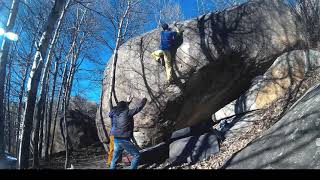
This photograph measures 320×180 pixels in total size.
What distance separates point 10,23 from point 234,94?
320 inches

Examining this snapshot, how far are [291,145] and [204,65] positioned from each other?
6.22 metres

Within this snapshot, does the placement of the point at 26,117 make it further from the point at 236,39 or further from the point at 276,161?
the point at 236,39

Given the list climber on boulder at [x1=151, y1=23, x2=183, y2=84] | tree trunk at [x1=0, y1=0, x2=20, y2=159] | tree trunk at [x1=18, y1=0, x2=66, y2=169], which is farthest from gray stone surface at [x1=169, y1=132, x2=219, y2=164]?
tree trunk at [x1=0, y1=0, x2=20, y2=159]

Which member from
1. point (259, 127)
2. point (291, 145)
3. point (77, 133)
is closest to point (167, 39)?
point (259, 127)

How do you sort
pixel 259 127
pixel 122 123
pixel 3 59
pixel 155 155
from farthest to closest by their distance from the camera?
pixel 3 59, pixel 155 155, pixel 259 127, pixel 122 123

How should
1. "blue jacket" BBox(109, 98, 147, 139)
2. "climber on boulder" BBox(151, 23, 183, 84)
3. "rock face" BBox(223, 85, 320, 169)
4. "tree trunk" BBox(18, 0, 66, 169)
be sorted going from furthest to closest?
"climber on boulder" BBox(151, 23, 183, 84), "blue jacket" BBox(109, 98, 147, 139), "tree trunk" BBox(18, 0, 66, 169), "rock face" BBox(223, 85, 320, 169)

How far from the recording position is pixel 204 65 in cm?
1142

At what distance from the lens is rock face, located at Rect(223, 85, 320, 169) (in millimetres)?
5059

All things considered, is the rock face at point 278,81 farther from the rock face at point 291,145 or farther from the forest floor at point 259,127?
the rock face at point 291,145

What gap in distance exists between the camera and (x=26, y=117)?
741cm

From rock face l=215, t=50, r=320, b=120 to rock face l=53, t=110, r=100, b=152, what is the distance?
10205mm

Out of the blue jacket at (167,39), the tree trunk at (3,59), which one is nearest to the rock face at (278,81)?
the blue jacket at (167,39)

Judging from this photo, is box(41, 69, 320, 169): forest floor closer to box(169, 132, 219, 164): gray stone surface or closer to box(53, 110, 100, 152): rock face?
box(169, 132, 219, 164): gray stone surface

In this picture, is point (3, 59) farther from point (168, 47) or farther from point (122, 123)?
point (122, 123)
